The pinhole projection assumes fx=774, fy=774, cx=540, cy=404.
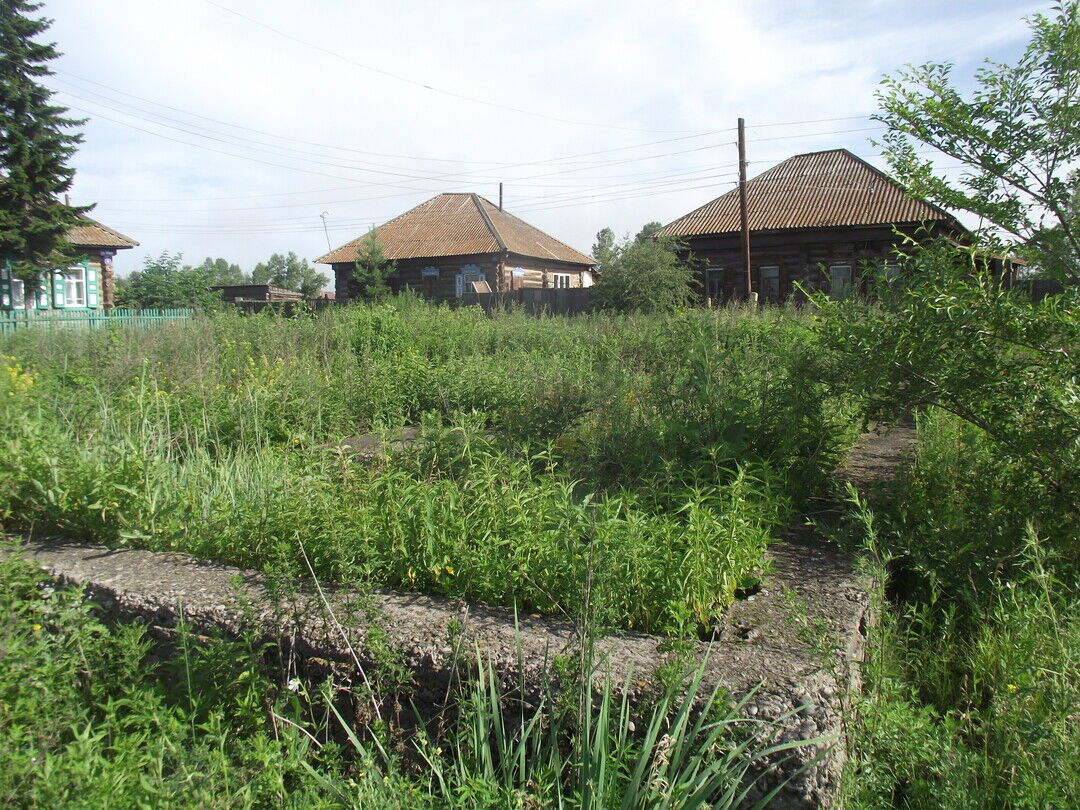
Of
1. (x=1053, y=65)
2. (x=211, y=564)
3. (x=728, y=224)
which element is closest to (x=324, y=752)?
(x=211, y=564)

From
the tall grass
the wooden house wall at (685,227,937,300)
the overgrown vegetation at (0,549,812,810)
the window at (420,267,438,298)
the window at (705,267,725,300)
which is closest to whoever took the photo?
the overgrown vegetation at (0,549,812,810)

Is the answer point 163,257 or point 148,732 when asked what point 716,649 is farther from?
point 163,257

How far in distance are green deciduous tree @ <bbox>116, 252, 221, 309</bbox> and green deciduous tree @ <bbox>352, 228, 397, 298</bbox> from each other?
222 inches

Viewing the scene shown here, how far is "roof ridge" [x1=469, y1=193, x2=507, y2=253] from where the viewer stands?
1236 inches

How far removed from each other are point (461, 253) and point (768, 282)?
12.7 meters

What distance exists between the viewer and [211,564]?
294 cm

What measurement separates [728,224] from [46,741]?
82.0ft

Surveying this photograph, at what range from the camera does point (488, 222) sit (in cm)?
3362

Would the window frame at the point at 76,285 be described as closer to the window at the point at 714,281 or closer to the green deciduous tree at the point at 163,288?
the green deciduous tree at the point at 163,288

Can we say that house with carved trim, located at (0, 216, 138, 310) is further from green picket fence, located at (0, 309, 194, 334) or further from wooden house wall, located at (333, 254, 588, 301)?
wooden house wall, located at (333, 254, 588, 301)

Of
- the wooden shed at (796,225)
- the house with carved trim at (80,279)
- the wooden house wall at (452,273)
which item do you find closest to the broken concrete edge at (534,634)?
the wooden shed at (796,225)

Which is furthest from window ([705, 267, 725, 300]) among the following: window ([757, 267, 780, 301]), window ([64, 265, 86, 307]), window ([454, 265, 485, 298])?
window ([64, 265, 86, 307])

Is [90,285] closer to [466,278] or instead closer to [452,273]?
[452,273]

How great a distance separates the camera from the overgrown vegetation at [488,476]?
259 centimetres
